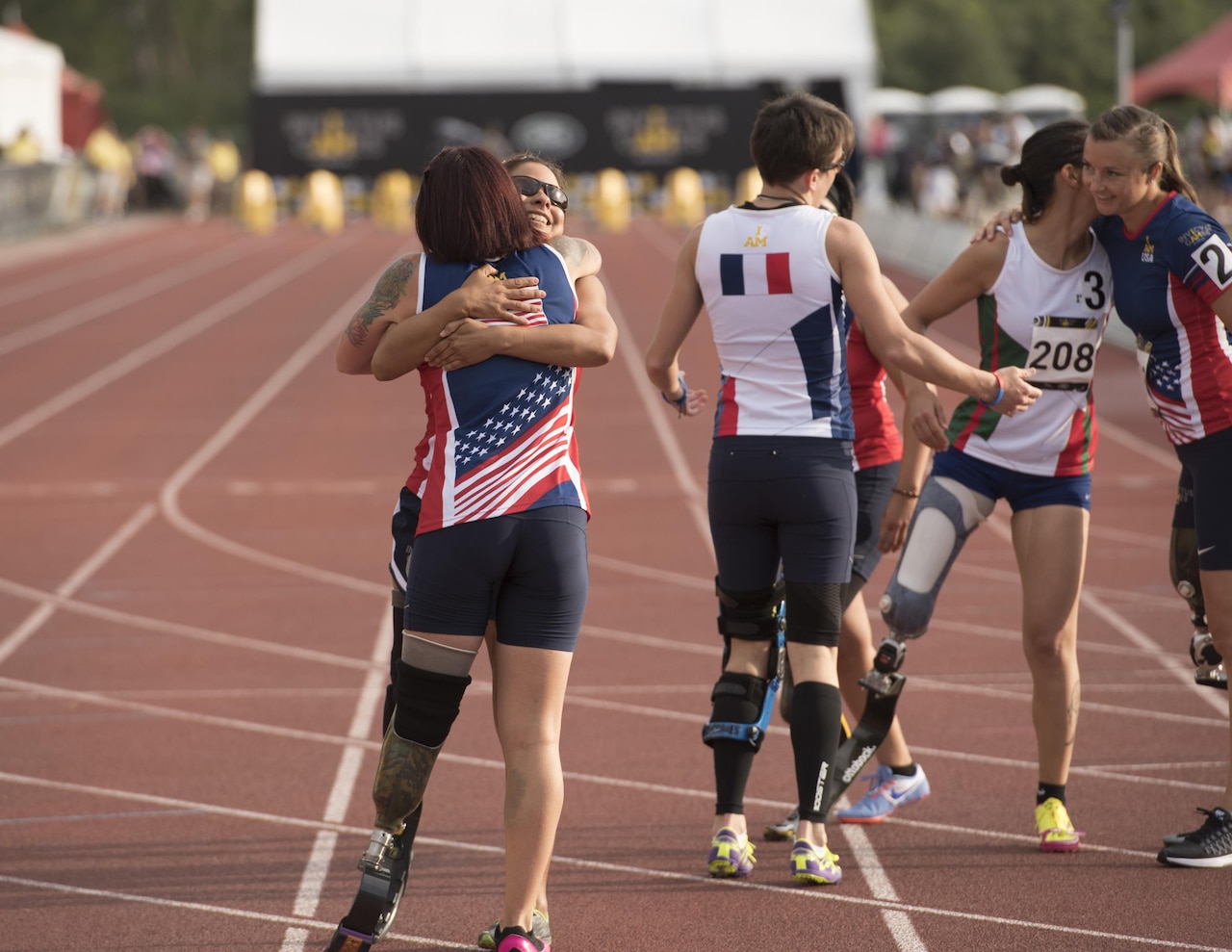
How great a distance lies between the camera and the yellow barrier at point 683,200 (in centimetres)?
3978

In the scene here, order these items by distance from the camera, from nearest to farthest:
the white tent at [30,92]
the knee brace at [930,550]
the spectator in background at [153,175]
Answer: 1. the knee brace at [930,550]
2. the white tent at [30,92]
3. the spectator in background at [153,175]

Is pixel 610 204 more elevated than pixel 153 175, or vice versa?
pixel 153 175

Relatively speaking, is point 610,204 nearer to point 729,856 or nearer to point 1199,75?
point 1199,75

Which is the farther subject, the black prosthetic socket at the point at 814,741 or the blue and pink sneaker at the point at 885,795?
the blue and pink sneaker at the point at 885,795

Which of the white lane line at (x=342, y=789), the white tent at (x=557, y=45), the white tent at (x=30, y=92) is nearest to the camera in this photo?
the white lane line at (x=342, y=789)

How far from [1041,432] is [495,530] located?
176 cm

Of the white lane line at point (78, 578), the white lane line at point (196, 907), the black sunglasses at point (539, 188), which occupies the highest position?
the black sunglasses at point (539, 188)

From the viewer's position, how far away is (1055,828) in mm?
4793

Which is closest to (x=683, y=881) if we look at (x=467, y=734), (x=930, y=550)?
(x=930, y=550)

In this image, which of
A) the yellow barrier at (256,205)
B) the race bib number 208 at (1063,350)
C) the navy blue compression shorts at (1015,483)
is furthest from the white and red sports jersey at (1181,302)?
the yellow barrier at (256,205)

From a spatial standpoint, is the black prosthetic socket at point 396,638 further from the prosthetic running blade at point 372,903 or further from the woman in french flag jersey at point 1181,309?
the woman in french flag jersey at point 1181,309

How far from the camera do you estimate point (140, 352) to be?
19.2 metres

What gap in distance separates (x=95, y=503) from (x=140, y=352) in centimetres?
838

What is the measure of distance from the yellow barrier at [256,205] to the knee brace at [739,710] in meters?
35.0
